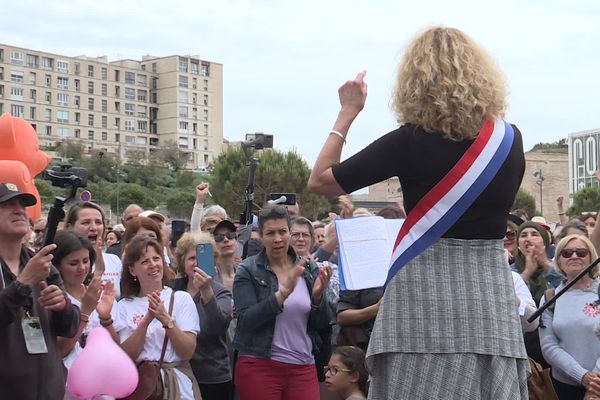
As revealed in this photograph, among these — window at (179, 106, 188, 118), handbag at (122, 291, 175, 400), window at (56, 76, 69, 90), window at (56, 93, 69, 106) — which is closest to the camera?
handbag at (122, 291, 175, 400)

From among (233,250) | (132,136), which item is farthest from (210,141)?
(233,250)

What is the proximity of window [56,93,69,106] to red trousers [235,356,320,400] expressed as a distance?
134 m

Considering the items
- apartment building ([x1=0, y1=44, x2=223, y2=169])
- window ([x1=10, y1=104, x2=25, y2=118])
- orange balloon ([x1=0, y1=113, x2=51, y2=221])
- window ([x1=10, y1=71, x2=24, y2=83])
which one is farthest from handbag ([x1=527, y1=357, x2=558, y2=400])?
window ([x1=10, y1=71, x2=24, y2=83])

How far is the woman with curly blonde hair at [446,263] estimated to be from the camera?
10.3 feet

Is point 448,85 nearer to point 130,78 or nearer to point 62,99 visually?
point 62,99

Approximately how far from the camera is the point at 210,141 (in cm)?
14912

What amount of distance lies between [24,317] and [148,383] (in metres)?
1.23

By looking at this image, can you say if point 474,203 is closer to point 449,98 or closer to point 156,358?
point 449,98

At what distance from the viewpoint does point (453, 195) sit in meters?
3.12

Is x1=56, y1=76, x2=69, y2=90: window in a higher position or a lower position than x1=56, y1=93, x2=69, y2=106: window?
higher

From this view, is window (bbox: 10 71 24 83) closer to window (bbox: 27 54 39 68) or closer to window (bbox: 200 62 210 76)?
window (bbox: 27 54 39 68)

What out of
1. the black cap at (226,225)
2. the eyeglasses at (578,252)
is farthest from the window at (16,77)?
the eyeglasses at (578,252)

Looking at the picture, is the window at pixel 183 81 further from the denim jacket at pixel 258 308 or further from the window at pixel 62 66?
the denim jacket at pixel 258 308

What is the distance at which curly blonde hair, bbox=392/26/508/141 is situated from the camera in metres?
3.14
